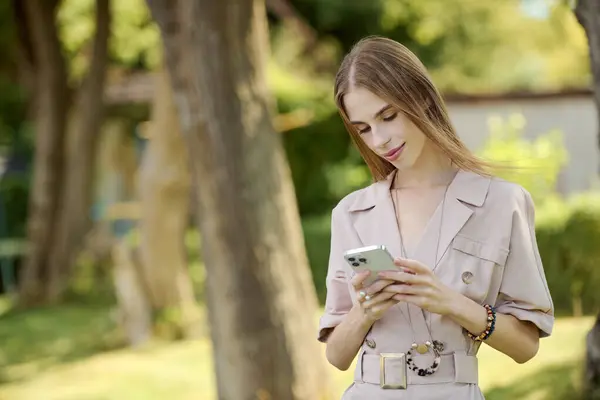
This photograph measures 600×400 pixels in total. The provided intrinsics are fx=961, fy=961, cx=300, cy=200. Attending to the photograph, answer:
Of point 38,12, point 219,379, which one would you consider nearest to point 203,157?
point 219,379

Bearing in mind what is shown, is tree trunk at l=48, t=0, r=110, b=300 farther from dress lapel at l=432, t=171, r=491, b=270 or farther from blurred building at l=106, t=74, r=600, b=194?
dress lapel at l=432, t=171, r=491, b=270

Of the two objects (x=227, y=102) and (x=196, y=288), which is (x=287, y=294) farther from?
(x=196, y=288)

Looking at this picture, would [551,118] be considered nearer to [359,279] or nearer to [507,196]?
[507,196]

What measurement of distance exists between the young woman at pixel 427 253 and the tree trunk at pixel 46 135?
1262cm

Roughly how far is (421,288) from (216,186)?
4034 mm

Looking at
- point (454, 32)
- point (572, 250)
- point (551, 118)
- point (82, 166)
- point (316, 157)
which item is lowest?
point (572, 250)

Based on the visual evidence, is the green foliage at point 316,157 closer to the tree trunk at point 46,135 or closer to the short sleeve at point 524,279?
the tree trunk at point 46,135

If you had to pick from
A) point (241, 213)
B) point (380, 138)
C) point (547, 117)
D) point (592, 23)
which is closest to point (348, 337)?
point (380, 138)

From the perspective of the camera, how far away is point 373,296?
2.26 metres

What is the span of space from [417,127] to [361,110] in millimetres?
145

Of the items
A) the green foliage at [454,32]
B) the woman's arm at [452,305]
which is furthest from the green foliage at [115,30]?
the woman's arm at [452,305]

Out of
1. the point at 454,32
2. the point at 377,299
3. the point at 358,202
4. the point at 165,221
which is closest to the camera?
the point at 377,299

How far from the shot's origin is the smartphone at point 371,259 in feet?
6.94

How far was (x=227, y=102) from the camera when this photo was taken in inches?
239
